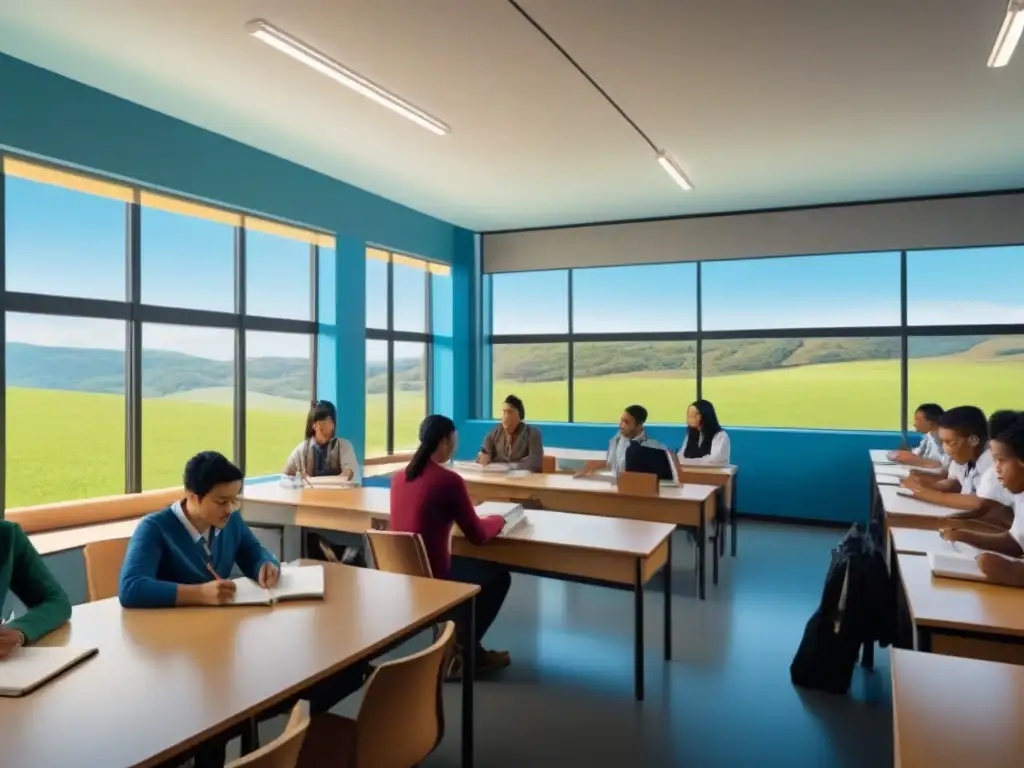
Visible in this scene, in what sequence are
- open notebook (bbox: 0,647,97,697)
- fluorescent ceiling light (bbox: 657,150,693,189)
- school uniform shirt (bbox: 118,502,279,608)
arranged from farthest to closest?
1. fluorescent ceiling light (bbox: 657,150,693,189)
2. school uniform shirt (bbox: 118,502,279,608)
3. open notebook (bbox: 0,647,97,697)

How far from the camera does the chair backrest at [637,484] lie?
4504 millimetres

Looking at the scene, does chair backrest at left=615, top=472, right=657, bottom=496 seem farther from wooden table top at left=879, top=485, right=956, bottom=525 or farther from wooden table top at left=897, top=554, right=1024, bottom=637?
wooden table top at left=897, top=554, right=1024, bottom=637

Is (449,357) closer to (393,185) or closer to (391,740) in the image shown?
(393,185)

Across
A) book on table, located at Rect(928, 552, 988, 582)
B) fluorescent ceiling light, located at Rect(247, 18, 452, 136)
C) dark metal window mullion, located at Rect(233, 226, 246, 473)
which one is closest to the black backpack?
book on table, located at Rect(928, 552, 988, 582)

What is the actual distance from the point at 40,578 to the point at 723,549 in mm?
4828

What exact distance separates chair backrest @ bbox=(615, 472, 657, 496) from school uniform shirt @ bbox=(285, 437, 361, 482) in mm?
1953

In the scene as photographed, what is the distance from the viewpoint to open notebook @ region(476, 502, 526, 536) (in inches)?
138

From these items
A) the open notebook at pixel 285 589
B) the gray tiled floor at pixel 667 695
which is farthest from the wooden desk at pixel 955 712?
the open notebook at pixel 285 589

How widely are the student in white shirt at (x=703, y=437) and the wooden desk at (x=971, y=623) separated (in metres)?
3.71

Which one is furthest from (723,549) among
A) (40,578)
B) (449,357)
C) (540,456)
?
(40,578)

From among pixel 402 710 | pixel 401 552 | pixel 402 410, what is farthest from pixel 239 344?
pixel 402 710

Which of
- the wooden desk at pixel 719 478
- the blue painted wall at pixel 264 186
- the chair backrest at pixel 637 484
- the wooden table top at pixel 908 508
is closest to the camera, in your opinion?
the wooden table top at pixel 908 508

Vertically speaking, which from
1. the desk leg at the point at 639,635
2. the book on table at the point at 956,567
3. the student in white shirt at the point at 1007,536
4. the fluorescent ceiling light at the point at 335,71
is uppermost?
the fluorescent ceiling light at the point at 335,71

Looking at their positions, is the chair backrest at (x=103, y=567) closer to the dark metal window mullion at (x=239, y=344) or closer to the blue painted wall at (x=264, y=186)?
the blue painted wall at (x=264, y=186)
